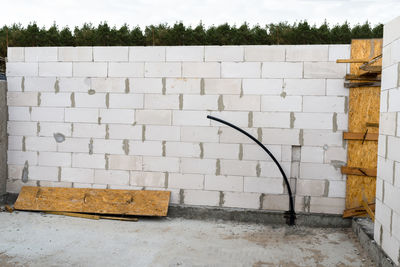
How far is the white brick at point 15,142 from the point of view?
17.9ft

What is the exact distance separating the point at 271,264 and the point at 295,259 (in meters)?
0.33

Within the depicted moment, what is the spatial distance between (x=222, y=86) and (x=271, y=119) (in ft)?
2.87

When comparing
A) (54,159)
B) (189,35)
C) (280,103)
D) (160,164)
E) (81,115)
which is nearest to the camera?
(280,103)

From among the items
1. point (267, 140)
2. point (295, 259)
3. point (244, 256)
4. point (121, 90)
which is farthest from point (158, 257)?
point (121, 90)

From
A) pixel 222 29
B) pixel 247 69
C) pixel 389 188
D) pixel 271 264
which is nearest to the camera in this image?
pixel 389 188

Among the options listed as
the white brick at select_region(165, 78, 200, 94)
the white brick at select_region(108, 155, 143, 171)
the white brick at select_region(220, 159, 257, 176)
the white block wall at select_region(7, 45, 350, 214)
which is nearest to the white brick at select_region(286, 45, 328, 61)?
the white block wall at select_region(7, 45, 350, 214)

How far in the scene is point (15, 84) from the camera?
5.44m

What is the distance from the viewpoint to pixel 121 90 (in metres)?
5.21

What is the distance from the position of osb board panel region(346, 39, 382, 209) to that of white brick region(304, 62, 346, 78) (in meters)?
0.15

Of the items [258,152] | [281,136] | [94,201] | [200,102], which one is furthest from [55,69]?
[281,136]

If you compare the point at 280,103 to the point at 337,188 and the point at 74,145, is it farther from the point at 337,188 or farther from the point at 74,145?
the point at 74,145

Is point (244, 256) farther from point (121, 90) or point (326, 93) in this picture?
point (121, 90)

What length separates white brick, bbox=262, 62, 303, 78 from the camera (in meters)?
4.84

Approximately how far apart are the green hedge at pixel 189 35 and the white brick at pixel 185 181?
11.6 metres
